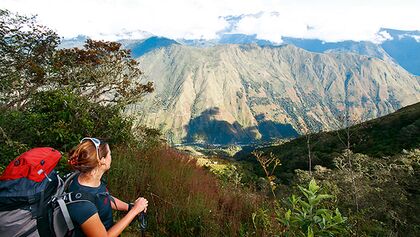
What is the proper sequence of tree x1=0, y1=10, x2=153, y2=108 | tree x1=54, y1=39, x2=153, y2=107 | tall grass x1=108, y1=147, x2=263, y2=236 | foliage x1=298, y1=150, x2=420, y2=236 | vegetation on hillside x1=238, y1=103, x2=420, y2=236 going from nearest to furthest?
1. tall grass x1=108, y1=147, x2=263, y2=236
2. vegetation on hillside x1=238, y1=103, x2=420, y2=236
3. foliage x1=298, y1=150, x2=420, y2=236
4. tree x1=0, y1=10, x2=153, y2=108
5. tree x1=54, y1=39, x2=153, y2=107

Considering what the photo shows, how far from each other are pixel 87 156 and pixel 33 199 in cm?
62

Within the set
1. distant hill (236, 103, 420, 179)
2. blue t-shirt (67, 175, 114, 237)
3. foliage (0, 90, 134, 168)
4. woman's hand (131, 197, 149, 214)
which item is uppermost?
blue t-shirt (67, 175, 114, 237)

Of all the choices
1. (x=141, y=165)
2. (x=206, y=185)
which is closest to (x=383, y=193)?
(x=206, y=185)

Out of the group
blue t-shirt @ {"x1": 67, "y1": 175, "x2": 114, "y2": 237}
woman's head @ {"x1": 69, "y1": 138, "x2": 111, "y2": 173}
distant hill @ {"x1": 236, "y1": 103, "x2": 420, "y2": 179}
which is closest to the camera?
blue t-shirt @ {"x1": 67, "y1": 175, "x2": 114, "y2": 237}

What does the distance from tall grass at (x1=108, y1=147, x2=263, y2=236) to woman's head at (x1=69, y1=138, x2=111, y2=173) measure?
1.86 m

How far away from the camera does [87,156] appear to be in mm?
3148

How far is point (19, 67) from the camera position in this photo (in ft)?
48.2

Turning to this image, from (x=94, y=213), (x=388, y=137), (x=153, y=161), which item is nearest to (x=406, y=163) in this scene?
(x=153, y=161)

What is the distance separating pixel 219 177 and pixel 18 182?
5180 millimetres

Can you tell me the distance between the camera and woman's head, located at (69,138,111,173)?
3124 millimetres

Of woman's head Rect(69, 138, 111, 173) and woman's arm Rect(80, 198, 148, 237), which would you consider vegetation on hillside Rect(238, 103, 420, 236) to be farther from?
woman's head Rect(69, 138, 111, 173)

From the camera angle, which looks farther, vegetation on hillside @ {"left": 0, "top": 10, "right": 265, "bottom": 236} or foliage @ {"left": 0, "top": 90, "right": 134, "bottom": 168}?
foliage @ {"left": 0, "top": 90, "right": 134, "bottom": 168}

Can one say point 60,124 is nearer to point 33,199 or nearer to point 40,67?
point 33,199

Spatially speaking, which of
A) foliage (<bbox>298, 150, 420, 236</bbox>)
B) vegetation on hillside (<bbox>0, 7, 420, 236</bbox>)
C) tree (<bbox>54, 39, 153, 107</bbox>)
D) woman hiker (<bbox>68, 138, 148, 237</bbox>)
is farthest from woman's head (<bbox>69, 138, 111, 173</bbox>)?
tree (<bbox>54, 39, 153, 107</bbox>)
